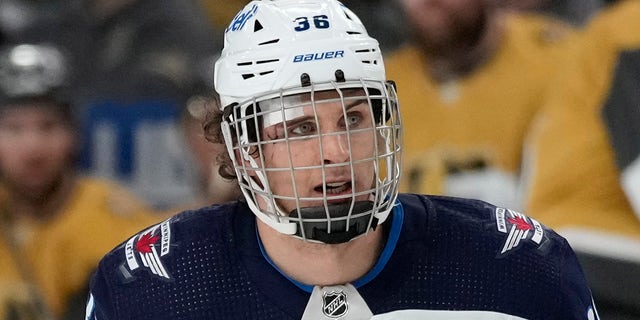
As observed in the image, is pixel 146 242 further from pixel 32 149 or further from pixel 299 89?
pixel 32 149

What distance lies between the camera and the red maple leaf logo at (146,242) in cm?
275

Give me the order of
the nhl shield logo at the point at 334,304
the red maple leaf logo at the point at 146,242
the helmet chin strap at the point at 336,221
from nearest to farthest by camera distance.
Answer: the helmet chin strap at the point at 336,221 < the nhl shield logo at the point at 334,304 < the red maple leaf logo at the point at 146,242

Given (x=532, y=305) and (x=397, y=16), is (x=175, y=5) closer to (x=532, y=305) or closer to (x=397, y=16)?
(x=397, y=16)

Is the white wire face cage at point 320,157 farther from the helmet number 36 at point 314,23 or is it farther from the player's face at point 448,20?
the player's face at point 448,20

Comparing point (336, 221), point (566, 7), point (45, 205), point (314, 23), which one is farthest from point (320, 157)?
point (566, 7)

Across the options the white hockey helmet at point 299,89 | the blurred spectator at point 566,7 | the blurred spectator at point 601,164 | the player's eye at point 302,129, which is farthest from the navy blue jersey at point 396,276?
the blurred spectator at point 566,7

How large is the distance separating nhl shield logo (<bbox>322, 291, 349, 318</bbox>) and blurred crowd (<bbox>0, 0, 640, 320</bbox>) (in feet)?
4.04

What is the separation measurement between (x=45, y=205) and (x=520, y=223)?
2.01m

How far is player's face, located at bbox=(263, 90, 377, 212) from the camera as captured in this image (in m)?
2.49

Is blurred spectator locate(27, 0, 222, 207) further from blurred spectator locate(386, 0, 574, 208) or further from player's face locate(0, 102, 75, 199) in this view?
blurred spectator locate(386, 0, 574, 208)

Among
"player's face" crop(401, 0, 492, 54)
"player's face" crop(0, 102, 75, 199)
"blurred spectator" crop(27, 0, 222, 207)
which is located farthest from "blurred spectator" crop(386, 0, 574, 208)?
"player's face" crop(0, 102, 75, 199)

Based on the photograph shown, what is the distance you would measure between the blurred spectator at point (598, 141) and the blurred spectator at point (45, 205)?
51.1 inches

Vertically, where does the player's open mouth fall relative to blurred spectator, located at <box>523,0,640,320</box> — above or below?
above

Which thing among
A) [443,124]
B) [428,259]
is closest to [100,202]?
[443,124]
